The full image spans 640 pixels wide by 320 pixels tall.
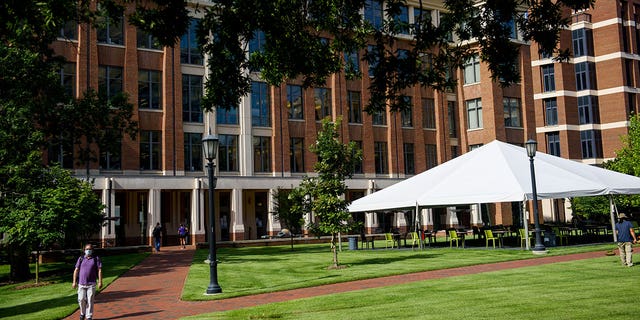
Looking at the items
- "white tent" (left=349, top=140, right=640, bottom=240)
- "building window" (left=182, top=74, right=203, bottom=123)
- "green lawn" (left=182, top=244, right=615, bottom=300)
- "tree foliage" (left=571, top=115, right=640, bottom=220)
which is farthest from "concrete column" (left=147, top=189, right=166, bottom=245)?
"tree foliage" (left=571, top=115, right=640, bottom=220)

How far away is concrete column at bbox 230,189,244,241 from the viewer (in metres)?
42.2

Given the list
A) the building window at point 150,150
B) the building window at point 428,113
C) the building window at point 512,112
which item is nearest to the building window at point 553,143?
the building window at point 512,112

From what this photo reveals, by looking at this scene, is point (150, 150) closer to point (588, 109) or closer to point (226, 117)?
point (226, 117)

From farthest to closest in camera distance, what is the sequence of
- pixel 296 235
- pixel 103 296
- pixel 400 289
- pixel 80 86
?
1. pixel 296 235
2. pixel 80 86
3. pixel 103 296
4. pixel 400 289

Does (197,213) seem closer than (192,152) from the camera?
Yes

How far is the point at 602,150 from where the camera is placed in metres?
59.7

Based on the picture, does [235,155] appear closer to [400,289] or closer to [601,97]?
[400,289]

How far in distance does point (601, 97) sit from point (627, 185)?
36763 millimetres

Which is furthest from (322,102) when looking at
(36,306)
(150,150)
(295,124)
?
(36,306)

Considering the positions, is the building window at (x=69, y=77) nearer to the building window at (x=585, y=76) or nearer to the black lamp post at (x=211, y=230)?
the black lamp post at (x=211, y=230)

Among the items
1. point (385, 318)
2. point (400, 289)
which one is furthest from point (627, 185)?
point (385, 318)

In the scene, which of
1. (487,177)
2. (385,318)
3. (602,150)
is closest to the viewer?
(385,318)

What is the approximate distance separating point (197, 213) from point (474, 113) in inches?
1054

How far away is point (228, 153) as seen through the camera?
43188 mm
